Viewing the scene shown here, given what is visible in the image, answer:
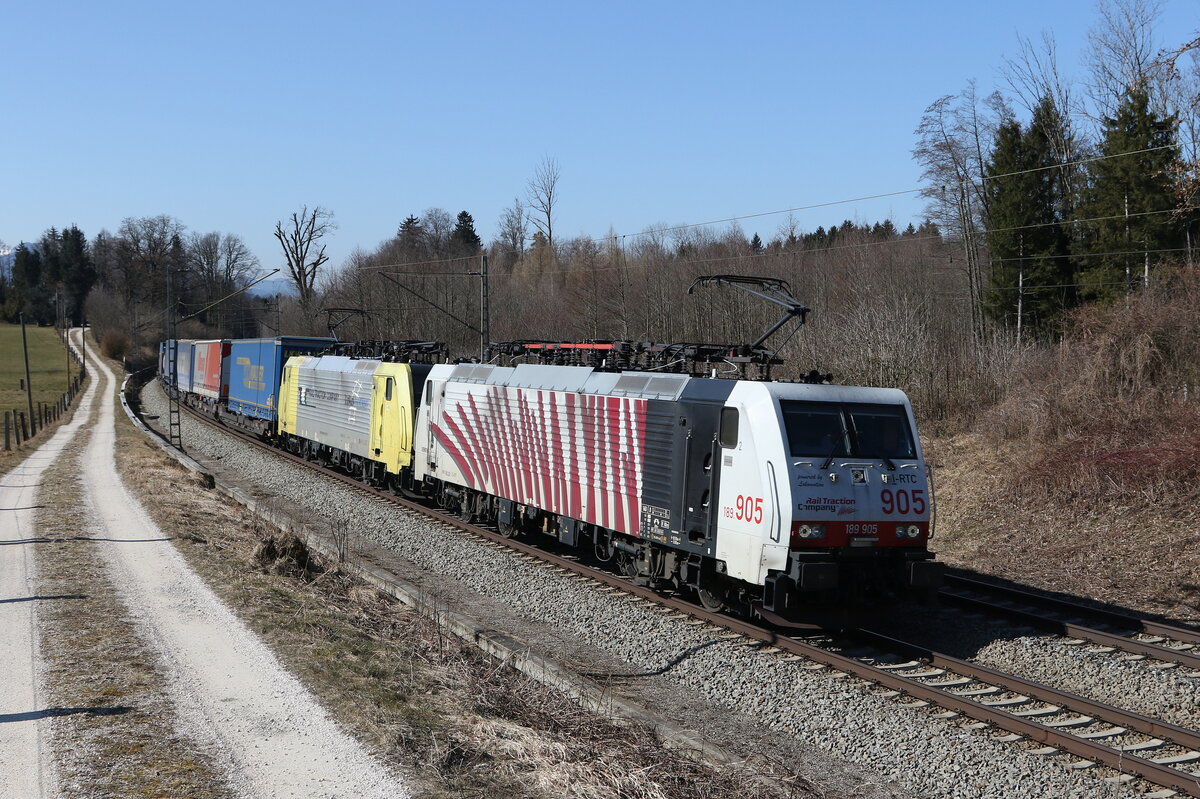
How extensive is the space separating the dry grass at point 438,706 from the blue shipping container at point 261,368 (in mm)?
19192

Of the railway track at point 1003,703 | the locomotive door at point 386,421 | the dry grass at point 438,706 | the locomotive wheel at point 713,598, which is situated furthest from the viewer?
the locomotive door at point 386,421

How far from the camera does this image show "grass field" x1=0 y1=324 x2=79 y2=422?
65.1 m

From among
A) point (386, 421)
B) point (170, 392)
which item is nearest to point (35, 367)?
point (170, 392)

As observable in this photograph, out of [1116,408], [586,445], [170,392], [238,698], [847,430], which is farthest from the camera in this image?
[170,392]

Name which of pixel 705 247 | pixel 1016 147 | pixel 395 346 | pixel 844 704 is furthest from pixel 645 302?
pixel 844 704

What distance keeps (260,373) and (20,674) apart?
89.5ft

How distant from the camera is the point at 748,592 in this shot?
37.7 ft

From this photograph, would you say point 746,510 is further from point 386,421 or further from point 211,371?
point 211,371

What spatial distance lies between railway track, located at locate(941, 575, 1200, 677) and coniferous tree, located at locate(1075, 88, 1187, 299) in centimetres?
1926

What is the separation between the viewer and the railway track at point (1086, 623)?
1048 centimetres

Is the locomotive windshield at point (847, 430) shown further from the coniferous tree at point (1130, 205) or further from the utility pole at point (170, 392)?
the utility pole at point (170, 392)

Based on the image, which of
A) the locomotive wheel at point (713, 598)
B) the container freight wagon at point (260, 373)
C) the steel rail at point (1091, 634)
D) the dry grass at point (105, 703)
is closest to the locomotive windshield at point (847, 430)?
the locomotive wheel at point (713, 598)

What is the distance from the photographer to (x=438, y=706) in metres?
8.39

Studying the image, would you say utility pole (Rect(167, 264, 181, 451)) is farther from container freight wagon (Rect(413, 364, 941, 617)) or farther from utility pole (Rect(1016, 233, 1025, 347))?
utility pole (Rect(1016, 233, 1025, 347))
